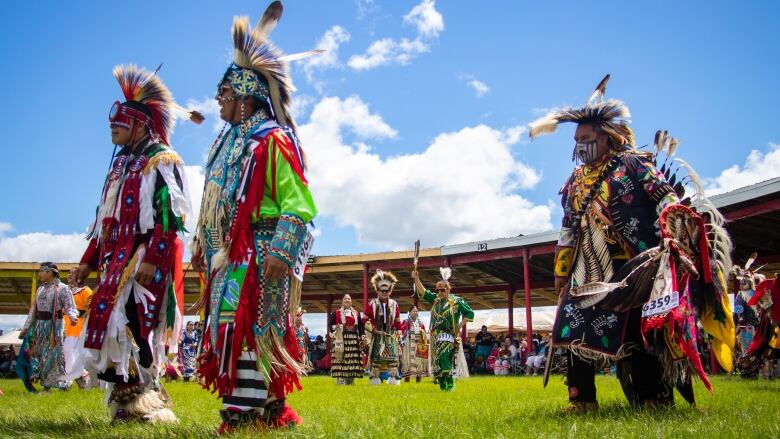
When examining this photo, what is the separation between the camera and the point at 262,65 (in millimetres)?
3836

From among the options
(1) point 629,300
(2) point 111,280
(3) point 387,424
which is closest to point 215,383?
(3) point 387,424

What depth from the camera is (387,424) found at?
3682 mm

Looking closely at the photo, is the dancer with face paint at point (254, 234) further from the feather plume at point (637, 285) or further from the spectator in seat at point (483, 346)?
the spectator in seat at point (483, 346)

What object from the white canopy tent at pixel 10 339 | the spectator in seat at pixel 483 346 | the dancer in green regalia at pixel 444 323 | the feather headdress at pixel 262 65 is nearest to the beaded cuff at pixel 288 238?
the feather headdress at pixel 262 65

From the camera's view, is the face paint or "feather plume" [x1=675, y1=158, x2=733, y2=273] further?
the face paint

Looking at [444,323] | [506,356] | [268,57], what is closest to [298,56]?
[268,57]

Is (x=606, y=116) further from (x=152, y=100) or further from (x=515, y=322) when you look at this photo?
(x=515, y=322)

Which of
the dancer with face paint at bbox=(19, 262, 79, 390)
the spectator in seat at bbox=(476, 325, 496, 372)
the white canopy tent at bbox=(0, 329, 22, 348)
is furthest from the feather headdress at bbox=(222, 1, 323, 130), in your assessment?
the white canopy tent at bbox=(0, 329, 22, 348)

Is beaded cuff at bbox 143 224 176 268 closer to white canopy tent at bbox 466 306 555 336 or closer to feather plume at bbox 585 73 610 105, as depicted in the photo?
feather plume at bbox 585 73 610 105

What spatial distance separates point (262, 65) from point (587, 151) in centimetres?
228

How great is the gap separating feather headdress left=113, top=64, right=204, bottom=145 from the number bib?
321 cm

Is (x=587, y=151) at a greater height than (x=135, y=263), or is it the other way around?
(x=587, y=151)

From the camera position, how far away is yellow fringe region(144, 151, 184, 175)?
4469 mm

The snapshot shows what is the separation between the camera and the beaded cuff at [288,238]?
336 cm
